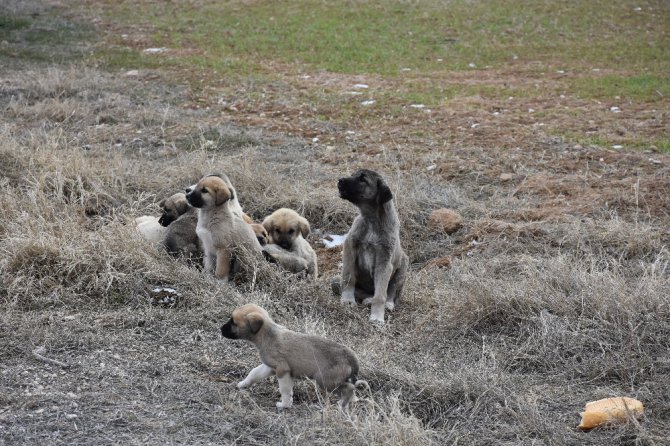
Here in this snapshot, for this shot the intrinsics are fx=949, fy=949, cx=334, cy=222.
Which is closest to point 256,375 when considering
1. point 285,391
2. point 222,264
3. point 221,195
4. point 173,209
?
point 285,391

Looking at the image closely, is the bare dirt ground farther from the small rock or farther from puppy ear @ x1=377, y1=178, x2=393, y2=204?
puppy ear @ x1=377, y1=178, x2=393, y2=204

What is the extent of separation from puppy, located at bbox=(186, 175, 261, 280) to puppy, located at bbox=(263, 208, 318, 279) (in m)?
0.55

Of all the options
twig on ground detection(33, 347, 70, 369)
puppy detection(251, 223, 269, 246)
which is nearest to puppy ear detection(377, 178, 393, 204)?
puppy detection(251, 223, 269, 246)

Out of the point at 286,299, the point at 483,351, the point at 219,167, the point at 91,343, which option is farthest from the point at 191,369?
the point at 219,167

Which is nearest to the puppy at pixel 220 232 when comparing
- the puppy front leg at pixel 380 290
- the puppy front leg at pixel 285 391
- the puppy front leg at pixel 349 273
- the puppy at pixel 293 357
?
the puppy front leg at pixel 349 273

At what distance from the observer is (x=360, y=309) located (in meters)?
8.27

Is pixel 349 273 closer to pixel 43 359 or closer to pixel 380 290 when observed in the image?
pixel 380 290

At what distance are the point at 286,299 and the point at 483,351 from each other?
1.81 metres

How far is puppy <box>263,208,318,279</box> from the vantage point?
28.8 ft

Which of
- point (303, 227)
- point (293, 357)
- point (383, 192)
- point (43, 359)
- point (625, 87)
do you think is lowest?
point (625, 87)

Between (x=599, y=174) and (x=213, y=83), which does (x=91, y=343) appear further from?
(x=213, y=83)

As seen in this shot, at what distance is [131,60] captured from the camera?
769 inches

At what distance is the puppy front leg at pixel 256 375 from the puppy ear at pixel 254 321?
25 centimetres

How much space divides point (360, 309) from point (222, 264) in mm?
1259
